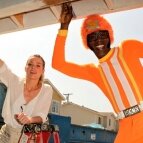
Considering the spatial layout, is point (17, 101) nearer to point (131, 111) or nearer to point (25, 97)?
point (25, 97)

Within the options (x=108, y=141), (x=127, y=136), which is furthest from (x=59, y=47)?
(x=108, y=141)

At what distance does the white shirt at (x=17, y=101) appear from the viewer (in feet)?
10.8

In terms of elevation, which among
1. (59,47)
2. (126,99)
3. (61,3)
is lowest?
(126,99)

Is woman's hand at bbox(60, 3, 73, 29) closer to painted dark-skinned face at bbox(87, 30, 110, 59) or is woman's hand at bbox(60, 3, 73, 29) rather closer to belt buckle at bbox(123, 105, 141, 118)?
painted dark-skinned face at bbox(87, 30, 110, 59)

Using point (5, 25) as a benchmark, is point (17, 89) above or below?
below

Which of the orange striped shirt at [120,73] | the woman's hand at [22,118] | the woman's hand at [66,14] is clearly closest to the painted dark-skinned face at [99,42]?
the orange striped shirt at [120,73]

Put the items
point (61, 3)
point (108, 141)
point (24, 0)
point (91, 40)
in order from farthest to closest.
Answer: point (108, 141) → point (91, 40) → point (61, 3) → point (24, 0)

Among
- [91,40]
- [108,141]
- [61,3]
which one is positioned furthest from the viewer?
[108,141]

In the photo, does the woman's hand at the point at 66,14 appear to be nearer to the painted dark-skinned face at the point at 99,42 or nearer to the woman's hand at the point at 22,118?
the painted dark-skinned face at the point at 99,42

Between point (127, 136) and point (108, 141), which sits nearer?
point (127, 136)

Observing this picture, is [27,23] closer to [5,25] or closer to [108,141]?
[5,25]

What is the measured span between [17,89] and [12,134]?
1.32ft

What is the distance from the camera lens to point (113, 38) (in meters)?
3.25

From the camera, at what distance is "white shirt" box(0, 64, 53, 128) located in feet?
10.8
